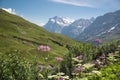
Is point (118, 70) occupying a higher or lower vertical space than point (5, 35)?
lower

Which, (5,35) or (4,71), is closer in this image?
(4,71)

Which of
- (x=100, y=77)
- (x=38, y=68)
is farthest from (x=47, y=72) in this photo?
(x=100, y=77)

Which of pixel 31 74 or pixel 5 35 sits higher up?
pixel 5 35

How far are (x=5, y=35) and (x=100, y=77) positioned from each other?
17874cm

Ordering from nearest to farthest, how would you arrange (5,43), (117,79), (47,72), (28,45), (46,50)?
(117,79) → (46,50) → (47,72) → (5,43) → (28,45)

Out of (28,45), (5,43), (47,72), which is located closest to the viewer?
(47,72)

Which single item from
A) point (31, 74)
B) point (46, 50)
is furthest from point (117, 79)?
point (31, 74)

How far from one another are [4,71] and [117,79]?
7486 mm

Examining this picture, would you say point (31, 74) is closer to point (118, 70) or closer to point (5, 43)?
point (118, 70)

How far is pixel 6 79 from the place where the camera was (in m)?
18.0

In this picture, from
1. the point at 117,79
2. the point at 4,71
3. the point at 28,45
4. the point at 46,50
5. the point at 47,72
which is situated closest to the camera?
the point at 117,79

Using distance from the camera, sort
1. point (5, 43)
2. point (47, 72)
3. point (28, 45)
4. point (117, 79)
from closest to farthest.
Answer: point (117, 79), point (47, 72), point (5, 43), point (28, 45)

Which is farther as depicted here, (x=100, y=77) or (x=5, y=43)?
(x=5, y=43)

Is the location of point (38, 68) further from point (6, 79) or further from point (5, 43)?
point (5, 43)
